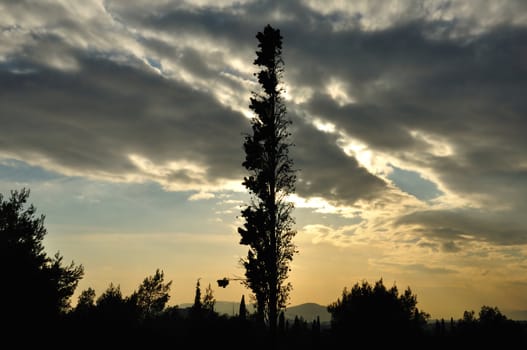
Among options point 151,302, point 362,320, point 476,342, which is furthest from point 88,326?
point 151,302

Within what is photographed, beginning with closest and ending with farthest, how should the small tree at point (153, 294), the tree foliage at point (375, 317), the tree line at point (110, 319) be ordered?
the tree line at point (110, 319), the tree foliage at point (375, 317), the small tree at point (153, 294)

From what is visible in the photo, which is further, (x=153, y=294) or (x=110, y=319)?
(x=153, y=294)

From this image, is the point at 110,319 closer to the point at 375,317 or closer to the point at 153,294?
the point at 375,317

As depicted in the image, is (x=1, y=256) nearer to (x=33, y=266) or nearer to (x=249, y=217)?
(x=33, y=266)

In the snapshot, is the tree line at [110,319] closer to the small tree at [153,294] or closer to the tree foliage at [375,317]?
the tree foliage at [375,317]

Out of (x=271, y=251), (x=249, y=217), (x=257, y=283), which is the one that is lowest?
(x=257, y=283)

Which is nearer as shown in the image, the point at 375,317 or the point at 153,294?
the point at 375,317

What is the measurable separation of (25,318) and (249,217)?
13949mm

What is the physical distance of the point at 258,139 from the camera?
29.6 meters

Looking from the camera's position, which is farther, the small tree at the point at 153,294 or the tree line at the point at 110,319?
the small tree at the point at 153,294

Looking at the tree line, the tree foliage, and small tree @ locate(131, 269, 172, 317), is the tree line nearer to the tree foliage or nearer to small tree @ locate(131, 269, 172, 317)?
the tree foliage

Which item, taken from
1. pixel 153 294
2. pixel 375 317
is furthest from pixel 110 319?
pixel 153 294

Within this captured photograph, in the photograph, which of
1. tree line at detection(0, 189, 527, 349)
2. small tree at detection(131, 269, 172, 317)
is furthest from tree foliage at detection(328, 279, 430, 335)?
small tree at detection(131, 269, 172, 317)

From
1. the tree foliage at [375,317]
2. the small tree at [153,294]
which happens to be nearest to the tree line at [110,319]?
the tree foliage at [375,317]
